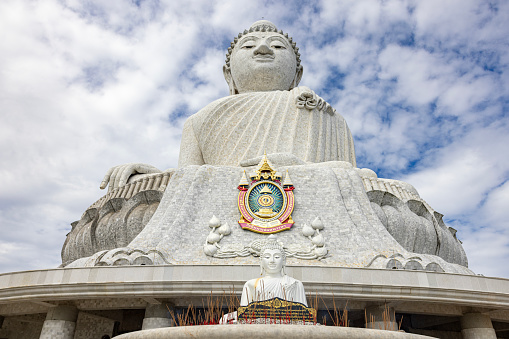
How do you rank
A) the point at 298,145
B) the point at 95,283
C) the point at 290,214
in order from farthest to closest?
the point at 298,145 → the point at 290,214 → the point at 95,283

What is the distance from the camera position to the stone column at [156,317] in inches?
195

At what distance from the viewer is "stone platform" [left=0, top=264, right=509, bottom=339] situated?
15.8 feet

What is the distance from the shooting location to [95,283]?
4.81 m

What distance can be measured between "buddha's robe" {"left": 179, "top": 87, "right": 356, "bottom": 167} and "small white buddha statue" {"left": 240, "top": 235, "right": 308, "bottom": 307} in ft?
16.9

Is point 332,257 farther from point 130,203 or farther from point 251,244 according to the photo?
point 130,203

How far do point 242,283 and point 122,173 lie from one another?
4.85 m

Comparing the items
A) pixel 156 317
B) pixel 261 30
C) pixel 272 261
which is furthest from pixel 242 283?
pixel 261 30

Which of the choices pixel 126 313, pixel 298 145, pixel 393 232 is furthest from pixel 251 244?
pixel 298 145

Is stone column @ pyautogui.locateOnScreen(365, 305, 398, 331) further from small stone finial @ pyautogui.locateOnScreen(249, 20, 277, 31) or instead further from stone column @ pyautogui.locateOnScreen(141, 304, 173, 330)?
small stone finial @ pyautogui.locateOnScreen(249, 20, 277, 31)

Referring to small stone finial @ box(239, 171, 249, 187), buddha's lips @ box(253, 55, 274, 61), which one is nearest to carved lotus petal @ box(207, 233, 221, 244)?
small stone finial @ box(239, 171, 249, 187)

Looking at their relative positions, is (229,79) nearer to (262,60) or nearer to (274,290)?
(262,60)

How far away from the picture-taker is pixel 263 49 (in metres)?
11.2

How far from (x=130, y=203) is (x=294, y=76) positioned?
21.1 ft

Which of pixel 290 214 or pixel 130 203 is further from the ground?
pixel 130 203
